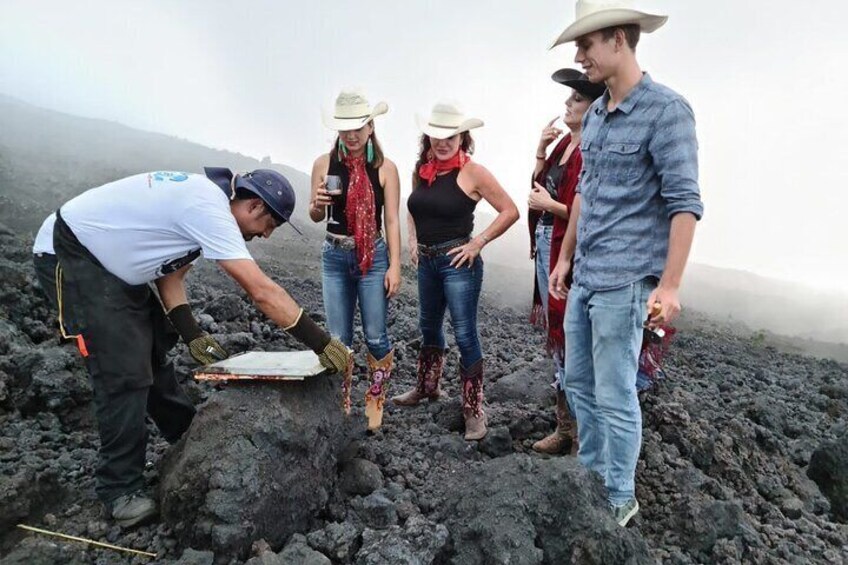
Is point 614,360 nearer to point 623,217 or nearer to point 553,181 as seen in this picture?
point 623,217

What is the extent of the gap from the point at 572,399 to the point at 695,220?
126 cm

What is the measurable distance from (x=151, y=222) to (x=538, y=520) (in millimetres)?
2460

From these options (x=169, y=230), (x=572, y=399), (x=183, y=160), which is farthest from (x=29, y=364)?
(x=183, y=160)

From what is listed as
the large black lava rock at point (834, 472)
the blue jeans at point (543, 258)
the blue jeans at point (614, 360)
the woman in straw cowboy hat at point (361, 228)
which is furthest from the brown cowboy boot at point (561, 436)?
the large black lava rock at point (834, 472)

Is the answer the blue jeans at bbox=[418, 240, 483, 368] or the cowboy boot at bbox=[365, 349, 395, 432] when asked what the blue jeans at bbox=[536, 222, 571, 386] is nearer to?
the blue jeans at bbox=[418, 240, 483, 368]

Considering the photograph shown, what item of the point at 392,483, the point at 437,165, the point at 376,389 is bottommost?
the point at 392,483

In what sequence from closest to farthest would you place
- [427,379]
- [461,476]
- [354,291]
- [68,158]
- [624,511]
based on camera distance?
[624,511] < [461,476] < [354,291] < [427,379] < [68,158]

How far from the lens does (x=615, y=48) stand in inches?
104

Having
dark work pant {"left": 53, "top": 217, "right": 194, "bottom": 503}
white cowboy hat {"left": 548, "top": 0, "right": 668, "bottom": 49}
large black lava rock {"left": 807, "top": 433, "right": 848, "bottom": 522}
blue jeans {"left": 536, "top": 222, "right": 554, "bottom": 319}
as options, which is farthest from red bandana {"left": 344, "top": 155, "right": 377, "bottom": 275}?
large black lava rock {"left": 807, "top": 433, "right": 848, "bottom": 522}

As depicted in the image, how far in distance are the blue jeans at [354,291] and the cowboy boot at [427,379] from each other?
21.2 inches

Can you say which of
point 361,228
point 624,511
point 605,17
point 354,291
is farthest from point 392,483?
point 605,17

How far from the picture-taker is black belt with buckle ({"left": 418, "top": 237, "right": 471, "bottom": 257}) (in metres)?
4.03

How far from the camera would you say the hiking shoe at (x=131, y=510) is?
287 centimetres

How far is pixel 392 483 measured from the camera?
11.1 feet
